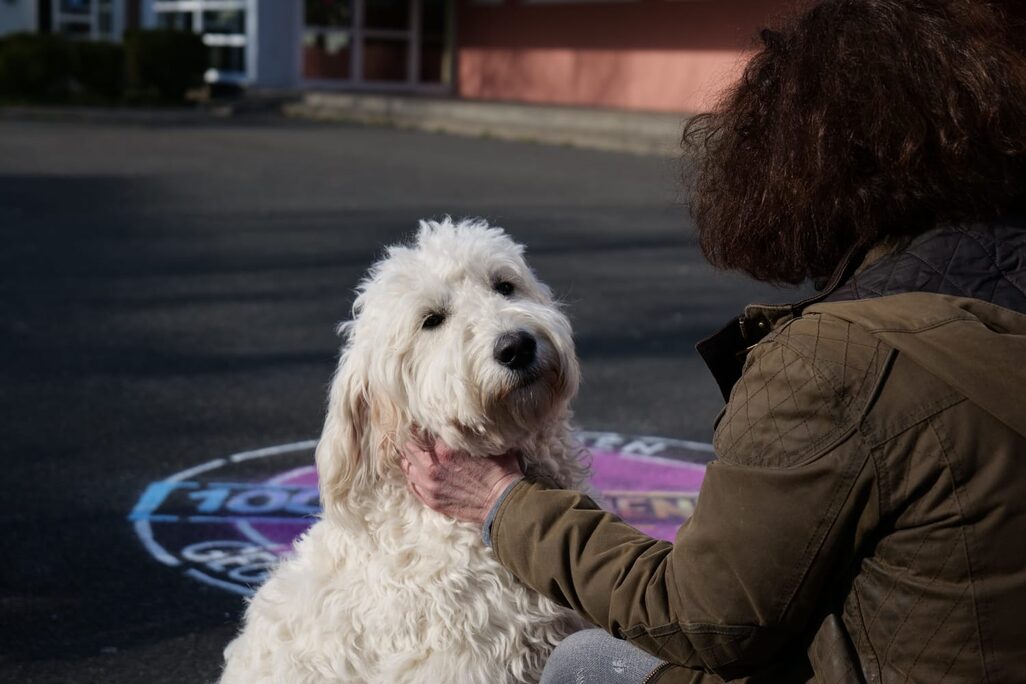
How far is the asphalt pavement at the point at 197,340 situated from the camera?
4.41 metres

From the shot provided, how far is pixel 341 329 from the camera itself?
3484 mm

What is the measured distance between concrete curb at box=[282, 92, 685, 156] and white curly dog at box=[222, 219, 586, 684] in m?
17.0

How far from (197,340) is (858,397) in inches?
257

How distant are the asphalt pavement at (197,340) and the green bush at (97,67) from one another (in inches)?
593

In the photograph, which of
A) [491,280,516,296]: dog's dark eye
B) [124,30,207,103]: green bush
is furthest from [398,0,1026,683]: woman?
[124,30,207,103]: green bush

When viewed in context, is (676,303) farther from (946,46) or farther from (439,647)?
(946,46)

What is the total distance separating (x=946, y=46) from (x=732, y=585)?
0.95 meters

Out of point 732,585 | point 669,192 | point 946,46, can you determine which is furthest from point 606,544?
point 669,192

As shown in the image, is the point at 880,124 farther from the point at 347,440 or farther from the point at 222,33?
the point at 222,33

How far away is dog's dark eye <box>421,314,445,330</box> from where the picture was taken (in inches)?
119

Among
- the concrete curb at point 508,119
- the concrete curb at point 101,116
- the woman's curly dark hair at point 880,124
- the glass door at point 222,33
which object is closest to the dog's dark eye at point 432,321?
the woman's curly dark hair at point 880,124

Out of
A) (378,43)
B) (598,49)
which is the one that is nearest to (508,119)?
(598,49)

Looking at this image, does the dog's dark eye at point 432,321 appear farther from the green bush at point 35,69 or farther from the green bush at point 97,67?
the green bush at point 97,67

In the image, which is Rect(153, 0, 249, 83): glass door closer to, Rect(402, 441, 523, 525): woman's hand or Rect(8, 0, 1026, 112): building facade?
Rect(8, 0, 1026, 112): building facade
